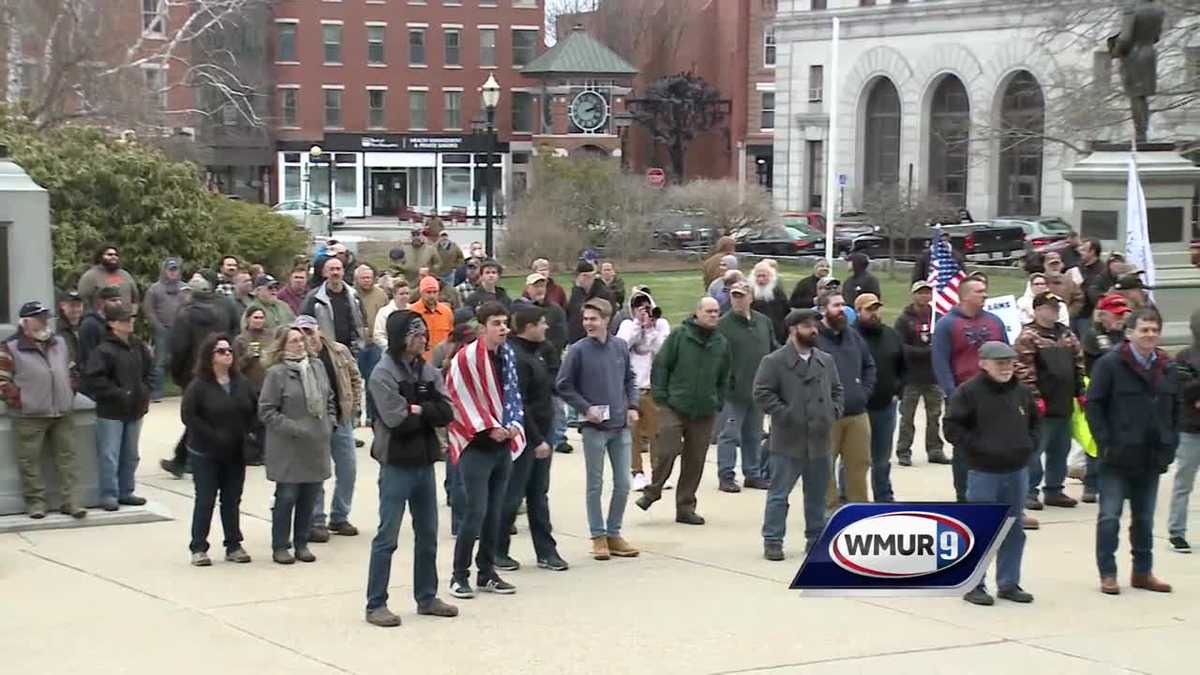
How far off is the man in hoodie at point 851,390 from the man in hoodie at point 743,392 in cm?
146

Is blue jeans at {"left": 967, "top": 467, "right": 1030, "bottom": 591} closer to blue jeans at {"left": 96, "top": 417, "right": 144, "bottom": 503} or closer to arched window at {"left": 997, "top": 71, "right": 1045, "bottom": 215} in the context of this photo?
blue jeans at {"left": 96, "top": 417, "right": 144, "bottom": 503}

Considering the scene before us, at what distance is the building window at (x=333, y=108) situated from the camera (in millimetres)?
84688

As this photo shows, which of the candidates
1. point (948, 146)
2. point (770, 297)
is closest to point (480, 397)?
point (770, 297)

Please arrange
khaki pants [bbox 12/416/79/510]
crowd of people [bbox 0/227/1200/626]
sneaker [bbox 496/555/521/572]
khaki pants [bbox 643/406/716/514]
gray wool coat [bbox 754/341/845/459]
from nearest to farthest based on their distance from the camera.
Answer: crowd of people [bbox 0/227/1200/626] < sneaker [bbox 496/555/521/572] < gray wool coat [bbox 754/341/845/459] < khaki pants [bbox 12/416/79/510] < khaki pants [bbox 643/406/716/514]

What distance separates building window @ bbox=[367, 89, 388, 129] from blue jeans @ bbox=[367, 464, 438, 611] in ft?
251

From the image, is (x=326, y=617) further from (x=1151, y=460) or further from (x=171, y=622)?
(x=1151, y=460)

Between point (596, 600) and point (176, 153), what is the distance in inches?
1531

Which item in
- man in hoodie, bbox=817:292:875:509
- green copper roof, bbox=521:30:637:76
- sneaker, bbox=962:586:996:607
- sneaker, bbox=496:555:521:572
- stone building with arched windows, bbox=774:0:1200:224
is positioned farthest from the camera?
green copper roof, bbox=521:30:637:76

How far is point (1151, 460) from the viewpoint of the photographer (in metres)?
11.1

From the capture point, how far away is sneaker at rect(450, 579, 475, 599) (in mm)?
11055

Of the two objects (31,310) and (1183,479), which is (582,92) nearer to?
(31,310)

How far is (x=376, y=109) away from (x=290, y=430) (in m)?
75.5

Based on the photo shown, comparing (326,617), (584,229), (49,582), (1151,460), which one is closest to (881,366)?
(1151,460)

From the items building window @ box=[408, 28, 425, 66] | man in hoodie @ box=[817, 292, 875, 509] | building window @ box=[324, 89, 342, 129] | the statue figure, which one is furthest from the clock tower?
man in hoodie @ box=[817, 292, 875, 509]
